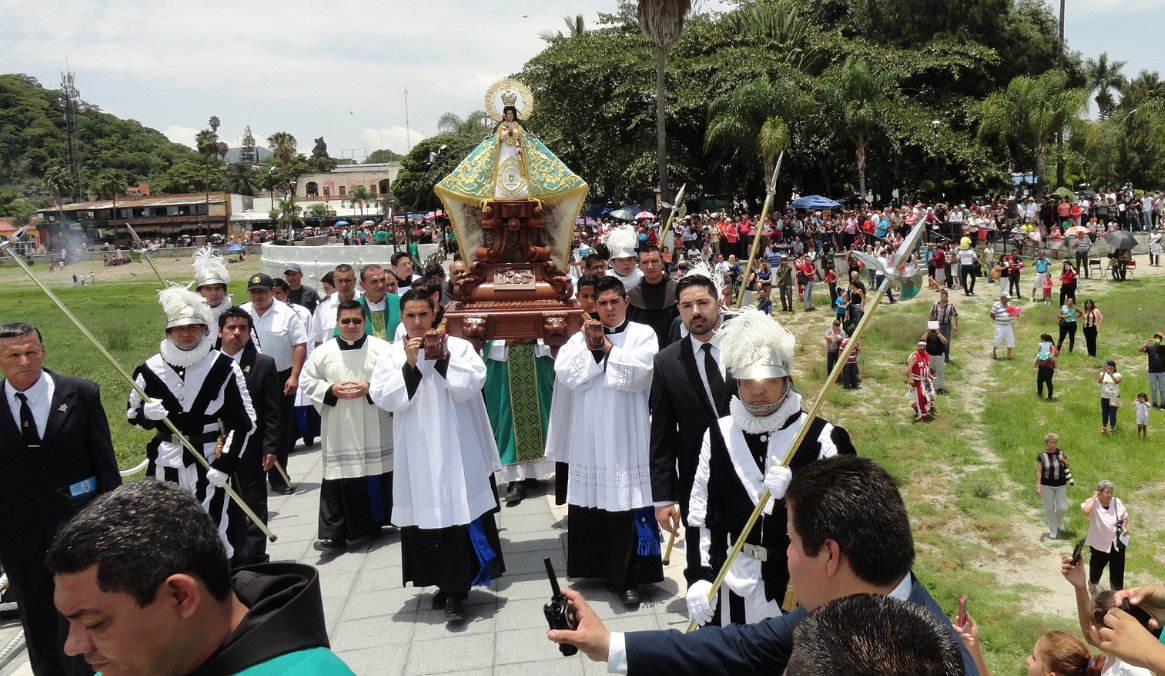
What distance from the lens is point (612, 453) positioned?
5.59 meters

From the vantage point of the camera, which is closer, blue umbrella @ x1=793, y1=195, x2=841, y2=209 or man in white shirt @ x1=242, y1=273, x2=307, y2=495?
man in white shirt @ x1=242, y1=273, x2=307, y2=495

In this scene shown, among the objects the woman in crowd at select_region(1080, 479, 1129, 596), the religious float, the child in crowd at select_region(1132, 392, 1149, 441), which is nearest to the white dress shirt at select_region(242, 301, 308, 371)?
the religious float

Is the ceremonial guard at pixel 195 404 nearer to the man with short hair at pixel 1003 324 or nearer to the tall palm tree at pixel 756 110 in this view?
the man with short hair at pixel 1003 324

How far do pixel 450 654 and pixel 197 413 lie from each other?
2128mm

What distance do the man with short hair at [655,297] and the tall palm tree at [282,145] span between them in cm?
8928

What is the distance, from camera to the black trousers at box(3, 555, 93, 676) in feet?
14.6

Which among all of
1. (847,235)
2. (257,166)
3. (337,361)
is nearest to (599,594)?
(337,361)

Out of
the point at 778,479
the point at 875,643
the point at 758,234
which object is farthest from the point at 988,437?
the point at 875,643

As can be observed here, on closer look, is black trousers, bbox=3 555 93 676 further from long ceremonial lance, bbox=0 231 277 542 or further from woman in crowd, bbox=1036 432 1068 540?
woman in crowd, bbox=1036 432 1068 540

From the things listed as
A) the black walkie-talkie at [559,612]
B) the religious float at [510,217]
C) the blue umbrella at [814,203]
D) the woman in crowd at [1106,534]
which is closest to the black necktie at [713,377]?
the black walkie-talkie at [559,612]

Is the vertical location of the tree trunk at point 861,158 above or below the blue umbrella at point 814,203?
above

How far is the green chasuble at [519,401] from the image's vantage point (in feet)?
25.4

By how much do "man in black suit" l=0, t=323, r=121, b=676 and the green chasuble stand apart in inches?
142

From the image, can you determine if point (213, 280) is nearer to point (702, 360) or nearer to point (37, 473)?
point (37, 473)
